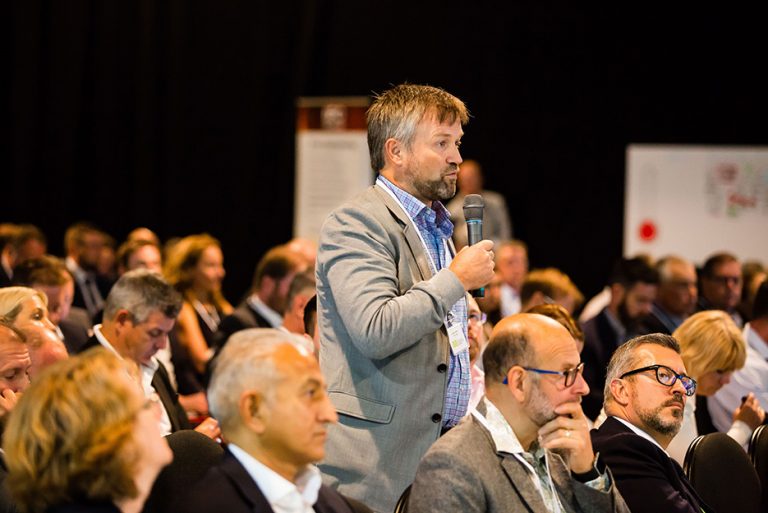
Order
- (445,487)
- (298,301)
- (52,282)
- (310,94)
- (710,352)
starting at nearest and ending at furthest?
(445,487) < (710,352) < (52,282) < (298,301) < (310,94)

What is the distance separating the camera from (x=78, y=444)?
6.18 ft

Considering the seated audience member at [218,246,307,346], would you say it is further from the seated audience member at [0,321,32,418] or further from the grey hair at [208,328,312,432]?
→ the grey hair at [208,328,312,432]

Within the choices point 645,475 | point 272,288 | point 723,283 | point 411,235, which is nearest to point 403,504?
point 411,235

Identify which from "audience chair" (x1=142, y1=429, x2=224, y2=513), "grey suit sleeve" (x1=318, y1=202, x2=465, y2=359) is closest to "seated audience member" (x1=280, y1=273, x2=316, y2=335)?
"grey suit sleeve" (x1=318, y1=202, x2=465, y2=359)

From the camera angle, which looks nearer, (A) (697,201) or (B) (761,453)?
(B) (761,453)

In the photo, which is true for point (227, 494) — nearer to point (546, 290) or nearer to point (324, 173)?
point (546, 290)

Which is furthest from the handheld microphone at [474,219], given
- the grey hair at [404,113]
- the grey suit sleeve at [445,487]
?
the grey suit sleeve at [445,487]

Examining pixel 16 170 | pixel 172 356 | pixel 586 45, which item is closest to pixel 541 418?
pixel 172 356

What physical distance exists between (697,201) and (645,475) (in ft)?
21.6

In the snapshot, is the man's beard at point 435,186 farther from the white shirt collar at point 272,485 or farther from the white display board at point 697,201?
the white display board at point 697,201

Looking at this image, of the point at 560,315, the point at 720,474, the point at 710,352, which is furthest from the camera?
the point at 710,352

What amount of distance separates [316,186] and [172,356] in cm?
374

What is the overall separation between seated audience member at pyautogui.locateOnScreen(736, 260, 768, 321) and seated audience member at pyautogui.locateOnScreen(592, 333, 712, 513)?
350cm

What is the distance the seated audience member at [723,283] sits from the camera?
696 cm
